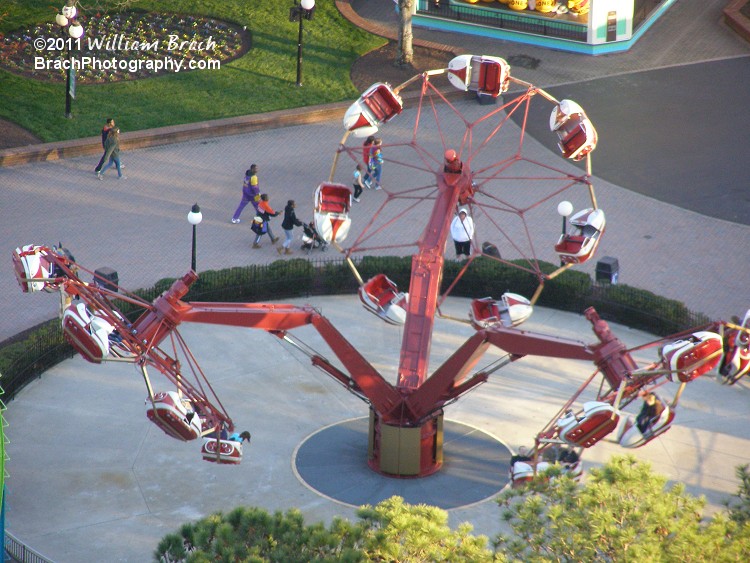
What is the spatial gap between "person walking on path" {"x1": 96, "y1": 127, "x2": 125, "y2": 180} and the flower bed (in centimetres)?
617

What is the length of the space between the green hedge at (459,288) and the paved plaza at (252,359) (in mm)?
427

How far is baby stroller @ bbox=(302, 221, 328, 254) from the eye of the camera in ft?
109

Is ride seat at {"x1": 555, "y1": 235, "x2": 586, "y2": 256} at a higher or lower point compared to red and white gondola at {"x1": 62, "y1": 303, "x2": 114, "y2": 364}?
higher

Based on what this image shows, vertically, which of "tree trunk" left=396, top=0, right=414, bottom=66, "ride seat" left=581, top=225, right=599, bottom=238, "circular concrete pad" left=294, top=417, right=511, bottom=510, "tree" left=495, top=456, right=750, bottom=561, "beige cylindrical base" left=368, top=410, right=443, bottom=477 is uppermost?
"tree trunk" left=396, top=0, right=414, bottom=66

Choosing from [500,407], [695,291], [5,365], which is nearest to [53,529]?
[5,365]

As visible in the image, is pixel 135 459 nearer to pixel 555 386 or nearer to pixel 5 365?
pixel 5 365

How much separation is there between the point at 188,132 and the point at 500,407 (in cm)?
1563

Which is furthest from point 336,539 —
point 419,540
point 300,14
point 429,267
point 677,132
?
point 677,132

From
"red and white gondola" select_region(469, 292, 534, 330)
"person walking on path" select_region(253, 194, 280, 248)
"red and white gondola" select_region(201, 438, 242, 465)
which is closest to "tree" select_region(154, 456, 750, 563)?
"red and white gondola" select_region(201, 438, 242, 465)

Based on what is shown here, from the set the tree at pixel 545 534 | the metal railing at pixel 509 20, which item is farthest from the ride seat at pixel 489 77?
the metal railing at pixel 509 20

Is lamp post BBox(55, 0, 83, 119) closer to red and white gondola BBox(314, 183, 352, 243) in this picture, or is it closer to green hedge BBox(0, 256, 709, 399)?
green hedge BBox(0, 256, 709, 399)

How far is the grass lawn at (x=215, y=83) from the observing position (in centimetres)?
4009

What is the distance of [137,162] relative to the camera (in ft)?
125

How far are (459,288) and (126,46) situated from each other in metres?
17.6
